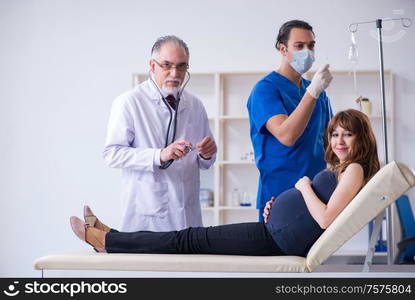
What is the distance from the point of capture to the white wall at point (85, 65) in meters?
4.41

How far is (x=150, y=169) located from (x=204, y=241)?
47cm

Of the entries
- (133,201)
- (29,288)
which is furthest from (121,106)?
(29,288)

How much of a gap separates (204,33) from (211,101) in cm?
52

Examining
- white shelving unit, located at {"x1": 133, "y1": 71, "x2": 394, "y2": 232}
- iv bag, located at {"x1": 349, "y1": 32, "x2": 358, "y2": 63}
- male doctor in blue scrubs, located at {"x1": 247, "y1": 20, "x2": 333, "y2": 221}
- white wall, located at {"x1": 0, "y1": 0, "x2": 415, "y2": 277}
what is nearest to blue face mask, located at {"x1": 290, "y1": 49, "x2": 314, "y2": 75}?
male doctor in blue scrubs, located at {"x1": 247, "y1": 20, "x2": 333, "y2": 221}

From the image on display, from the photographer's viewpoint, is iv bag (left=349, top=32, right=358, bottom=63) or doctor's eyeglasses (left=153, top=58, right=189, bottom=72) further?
iv bag (left=349, top=32, right=358, bottom=63)

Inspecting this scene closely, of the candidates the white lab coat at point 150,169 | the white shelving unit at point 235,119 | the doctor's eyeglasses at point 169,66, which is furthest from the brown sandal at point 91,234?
the white shelving unit at point 235,119

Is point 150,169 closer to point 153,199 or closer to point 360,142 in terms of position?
point 153,199

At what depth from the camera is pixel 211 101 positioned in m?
4.41

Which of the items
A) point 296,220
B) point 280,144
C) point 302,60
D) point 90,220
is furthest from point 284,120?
point 90,220

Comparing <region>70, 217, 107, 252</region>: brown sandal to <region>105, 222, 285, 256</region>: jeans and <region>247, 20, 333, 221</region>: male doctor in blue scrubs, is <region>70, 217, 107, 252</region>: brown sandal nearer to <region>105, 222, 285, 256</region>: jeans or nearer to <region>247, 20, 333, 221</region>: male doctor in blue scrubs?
<region>105, 222, 285, 256</region>: jeans

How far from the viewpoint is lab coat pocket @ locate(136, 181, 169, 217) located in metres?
2.27

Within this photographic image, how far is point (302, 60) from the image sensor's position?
218 cm

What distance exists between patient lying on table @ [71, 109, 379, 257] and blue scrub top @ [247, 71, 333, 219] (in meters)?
0.26

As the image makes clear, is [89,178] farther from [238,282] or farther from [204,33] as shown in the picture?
[238,282]
